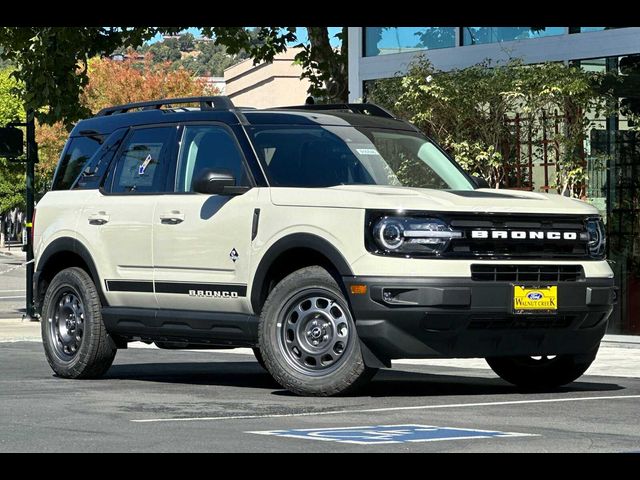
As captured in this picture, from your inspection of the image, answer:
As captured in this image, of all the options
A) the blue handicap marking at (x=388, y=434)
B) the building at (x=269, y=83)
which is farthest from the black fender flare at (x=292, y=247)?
the building at (x=269, y=83)

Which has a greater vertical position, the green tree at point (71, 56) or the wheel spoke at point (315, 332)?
the green tree at point (71, 56)

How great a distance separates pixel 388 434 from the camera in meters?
9.02

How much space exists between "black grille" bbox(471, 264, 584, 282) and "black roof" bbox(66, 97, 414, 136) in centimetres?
208

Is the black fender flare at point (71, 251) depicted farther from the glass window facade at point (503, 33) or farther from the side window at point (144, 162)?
the glass window facade at point (503, 33)

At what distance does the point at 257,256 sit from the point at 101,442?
132 inches

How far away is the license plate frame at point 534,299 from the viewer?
1123 cm

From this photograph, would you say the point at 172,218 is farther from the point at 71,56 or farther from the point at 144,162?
the point at 71,56

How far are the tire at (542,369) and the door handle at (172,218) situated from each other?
2.52 metres

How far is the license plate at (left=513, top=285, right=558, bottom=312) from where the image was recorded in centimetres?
1124

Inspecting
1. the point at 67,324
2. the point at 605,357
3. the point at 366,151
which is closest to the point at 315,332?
the point at 366,151

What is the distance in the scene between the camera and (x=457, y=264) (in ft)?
36.4

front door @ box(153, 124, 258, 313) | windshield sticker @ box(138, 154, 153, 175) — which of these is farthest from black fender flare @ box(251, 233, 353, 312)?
windshield sticker @ box(138, 154, 153, 175)
